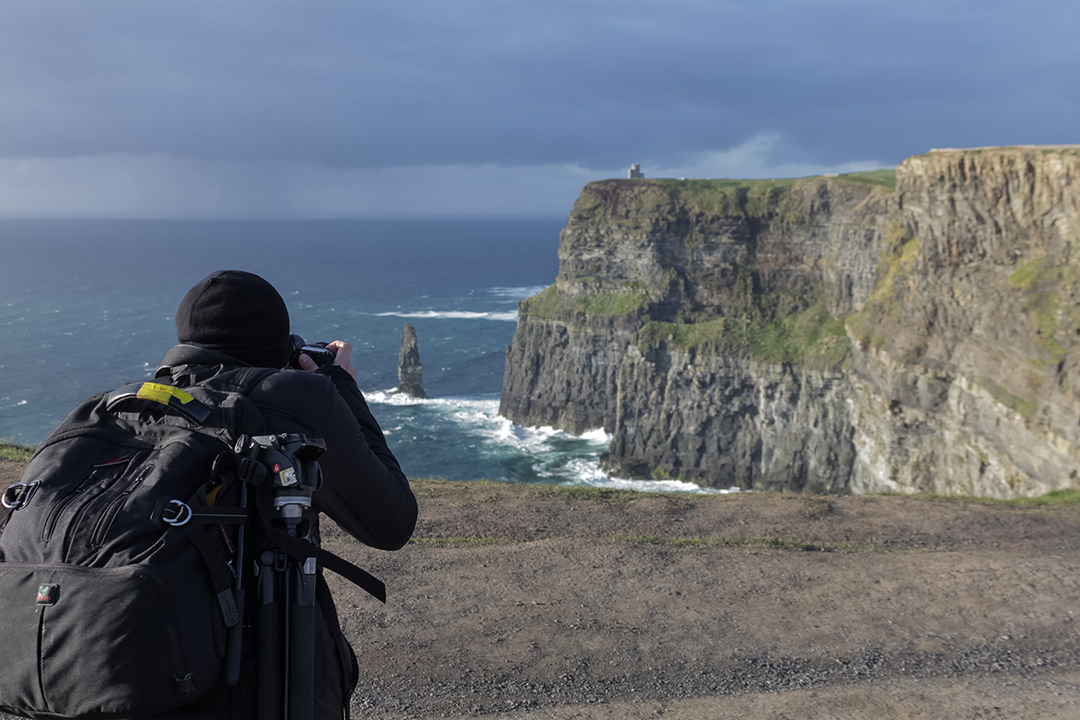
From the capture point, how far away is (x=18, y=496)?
269 cm

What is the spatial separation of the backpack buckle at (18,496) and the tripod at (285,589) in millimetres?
688

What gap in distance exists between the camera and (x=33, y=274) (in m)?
177

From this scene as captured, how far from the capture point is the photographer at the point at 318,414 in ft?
10.1

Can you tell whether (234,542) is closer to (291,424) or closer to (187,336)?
(291,424)

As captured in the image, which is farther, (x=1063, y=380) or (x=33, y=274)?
(x=33, y=274)

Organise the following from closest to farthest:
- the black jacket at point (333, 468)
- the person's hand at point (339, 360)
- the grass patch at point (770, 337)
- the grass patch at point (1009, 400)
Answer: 1. the black jacket at point (333, 468)
2. the person's hand at point (339, 360)
3. the grass patch at point (1009, 400)
4. the grass patch at point (770, 337)

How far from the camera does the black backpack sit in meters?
2.45

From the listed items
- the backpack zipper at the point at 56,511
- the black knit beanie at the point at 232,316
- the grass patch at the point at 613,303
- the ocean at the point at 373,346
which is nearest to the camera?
the backpack zipper at the point at 56,511

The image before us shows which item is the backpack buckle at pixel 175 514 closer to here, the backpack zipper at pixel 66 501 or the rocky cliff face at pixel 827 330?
the backpack zipper at pixel 66 501

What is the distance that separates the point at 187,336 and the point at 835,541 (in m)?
10.7

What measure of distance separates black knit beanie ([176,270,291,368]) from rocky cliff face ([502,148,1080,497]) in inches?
1060

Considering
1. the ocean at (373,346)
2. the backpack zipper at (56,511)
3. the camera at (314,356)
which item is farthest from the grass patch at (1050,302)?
the backpack zipper at (56,511)

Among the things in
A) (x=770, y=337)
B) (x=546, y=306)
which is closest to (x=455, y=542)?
(x=770, y=337)

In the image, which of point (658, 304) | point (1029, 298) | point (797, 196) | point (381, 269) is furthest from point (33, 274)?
point (1029, 298)
